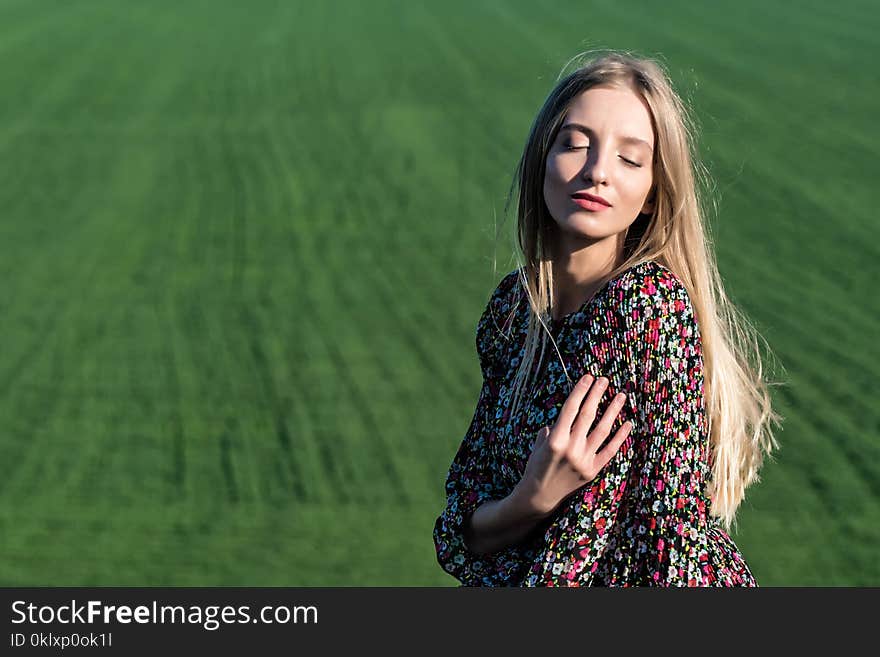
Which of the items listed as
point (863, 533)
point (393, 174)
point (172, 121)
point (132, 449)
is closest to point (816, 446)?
point (863, 533)

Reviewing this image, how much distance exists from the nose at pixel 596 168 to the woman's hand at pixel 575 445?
33 cm

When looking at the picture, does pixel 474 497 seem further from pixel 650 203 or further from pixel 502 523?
pixel 650 203

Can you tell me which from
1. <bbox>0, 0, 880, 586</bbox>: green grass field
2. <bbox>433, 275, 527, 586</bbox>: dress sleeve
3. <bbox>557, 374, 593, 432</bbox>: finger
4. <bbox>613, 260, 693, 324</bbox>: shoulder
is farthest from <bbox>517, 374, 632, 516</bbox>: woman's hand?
<bbox>0, 0, 880, 586</bbox>: green grass field

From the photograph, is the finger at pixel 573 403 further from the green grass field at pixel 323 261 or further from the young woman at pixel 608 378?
the green grass field at pixel 323 261

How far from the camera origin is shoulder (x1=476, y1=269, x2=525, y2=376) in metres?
2.35

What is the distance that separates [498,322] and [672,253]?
0.38m

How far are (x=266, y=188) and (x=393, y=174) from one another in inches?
54.5

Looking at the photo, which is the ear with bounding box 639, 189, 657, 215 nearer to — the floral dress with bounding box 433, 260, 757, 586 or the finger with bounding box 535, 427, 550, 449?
the floral dress with bounding box 433, 260, 757, 586

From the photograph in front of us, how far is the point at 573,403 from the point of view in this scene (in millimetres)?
2000

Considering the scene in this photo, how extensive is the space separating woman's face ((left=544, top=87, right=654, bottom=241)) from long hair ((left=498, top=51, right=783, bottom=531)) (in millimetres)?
24

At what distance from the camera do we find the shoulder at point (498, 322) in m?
2.35

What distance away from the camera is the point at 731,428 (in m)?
2.13

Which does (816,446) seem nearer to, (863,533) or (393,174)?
(863,533)

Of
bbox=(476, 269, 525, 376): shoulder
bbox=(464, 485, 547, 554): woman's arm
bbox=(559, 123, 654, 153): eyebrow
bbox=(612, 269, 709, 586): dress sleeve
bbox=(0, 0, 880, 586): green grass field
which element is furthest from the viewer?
bbox=(0, 0, 880, 586): green grass field
